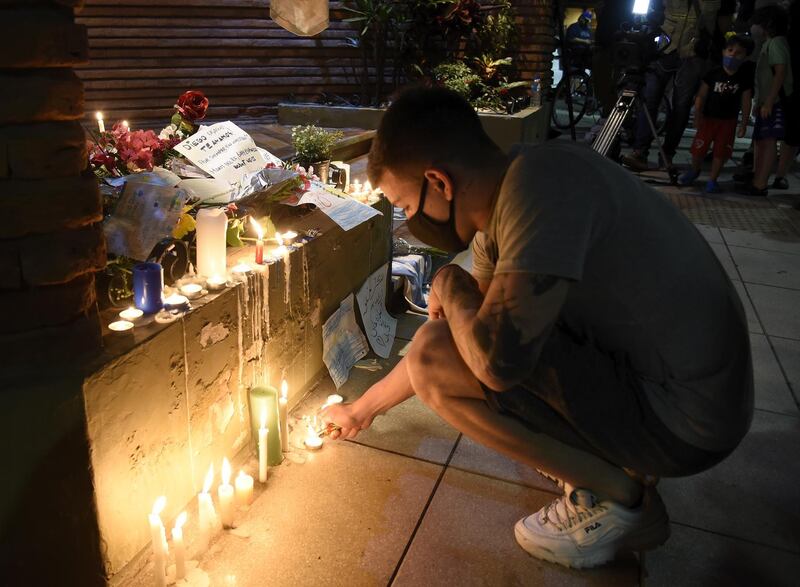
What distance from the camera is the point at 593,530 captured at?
2.06 metres

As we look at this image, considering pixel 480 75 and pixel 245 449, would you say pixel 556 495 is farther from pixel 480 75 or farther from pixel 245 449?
pixel 480 75

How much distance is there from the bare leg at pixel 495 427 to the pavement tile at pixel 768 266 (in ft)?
11.5

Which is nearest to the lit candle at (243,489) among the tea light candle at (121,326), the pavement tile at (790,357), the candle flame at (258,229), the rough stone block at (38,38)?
the tea light candle at (121,326)

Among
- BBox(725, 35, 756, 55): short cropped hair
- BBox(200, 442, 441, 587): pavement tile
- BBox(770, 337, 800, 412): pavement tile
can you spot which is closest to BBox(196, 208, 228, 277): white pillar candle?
BBox(200, 442, 441, 587): pavement tile

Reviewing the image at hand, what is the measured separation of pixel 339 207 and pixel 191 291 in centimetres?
104

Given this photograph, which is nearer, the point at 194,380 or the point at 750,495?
the point at 194,380

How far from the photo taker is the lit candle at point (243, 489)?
88.9 inches

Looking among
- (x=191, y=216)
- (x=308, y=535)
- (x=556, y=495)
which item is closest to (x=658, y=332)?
(x=556, y=495)

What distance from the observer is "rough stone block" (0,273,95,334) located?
1.56m

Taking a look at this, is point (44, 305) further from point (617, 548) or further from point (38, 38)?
point (617, 548)

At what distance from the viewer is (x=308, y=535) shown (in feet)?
7.20

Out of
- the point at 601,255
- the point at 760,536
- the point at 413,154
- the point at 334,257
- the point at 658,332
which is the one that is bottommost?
the point at 760,536

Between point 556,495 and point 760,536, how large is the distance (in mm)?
671

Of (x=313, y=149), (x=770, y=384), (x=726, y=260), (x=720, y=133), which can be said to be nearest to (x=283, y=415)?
(x=313, y=149)
